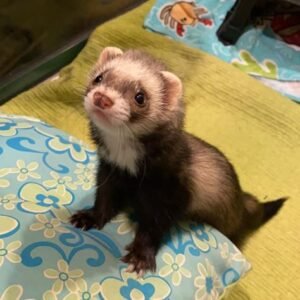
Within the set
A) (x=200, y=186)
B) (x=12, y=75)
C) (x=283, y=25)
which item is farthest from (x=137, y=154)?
(x=283, y=25)

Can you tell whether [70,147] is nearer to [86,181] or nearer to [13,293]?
[86,181]

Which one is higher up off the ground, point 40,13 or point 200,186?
point 200,186

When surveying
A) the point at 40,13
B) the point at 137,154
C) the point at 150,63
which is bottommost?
the point at 40,13

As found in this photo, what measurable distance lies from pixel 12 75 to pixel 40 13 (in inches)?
9.6

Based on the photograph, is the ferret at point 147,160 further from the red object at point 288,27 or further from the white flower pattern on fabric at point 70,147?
the red object at point 288,27

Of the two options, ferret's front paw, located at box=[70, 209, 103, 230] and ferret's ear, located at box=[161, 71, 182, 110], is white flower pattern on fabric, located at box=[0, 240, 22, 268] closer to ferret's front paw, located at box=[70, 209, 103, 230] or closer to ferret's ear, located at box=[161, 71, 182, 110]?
ferret's front paw, located at box=[70, 209, 103, 230]

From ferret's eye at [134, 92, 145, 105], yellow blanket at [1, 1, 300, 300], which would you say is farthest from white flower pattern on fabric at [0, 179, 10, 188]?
yellow blanket at [1, 1, 300, 300]

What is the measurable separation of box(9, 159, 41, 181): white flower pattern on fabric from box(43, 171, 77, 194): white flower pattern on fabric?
3 centimetres

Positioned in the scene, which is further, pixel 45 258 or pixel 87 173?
pixel 87 173

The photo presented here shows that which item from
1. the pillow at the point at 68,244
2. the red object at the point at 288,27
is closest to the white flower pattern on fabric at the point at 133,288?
the pillow at the point at 68,244

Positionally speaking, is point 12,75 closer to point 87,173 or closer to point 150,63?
point 87,173

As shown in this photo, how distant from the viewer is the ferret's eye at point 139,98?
2.66 feet

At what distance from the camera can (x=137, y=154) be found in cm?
88

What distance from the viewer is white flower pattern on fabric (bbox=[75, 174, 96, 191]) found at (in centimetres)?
107
